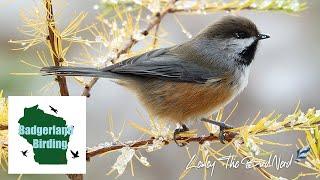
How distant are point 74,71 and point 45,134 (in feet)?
0.39

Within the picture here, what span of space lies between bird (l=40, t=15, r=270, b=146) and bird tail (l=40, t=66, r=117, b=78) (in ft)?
0.42

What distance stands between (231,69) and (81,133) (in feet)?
1.77

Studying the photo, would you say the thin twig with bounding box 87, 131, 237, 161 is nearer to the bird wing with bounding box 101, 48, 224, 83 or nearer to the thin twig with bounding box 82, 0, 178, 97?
the thin twig with bounding box 82, 0, 178, 97

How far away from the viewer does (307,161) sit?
35.6 inches

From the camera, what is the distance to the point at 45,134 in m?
0.97

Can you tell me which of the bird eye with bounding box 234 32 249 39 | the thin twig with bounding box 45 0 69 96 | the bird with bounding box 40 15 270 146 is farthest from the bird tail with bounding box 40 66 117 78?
the bird eye with bounding box 234 32 249 39

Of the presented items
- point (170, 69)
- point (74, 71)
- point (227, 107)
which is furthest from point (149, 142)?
point (227, 107)

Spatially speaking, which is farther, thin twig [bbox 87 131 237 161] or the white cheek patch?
the white cheek patch

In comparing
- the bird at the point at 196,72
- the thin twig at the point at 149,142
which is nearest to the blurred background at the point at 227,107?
the bird at the point at 196,72

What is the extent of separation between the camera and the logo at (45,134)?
3.11ft

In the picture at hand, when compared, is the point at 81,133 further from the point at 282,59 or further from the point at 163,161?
the point at 282,59

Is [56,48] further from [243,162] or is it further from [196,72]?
[196,72]

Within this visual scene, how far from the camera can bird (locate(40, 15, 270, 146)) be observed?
1293 mm

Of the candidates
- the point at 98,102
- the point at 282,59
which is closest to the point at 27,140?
the point at 98,102
